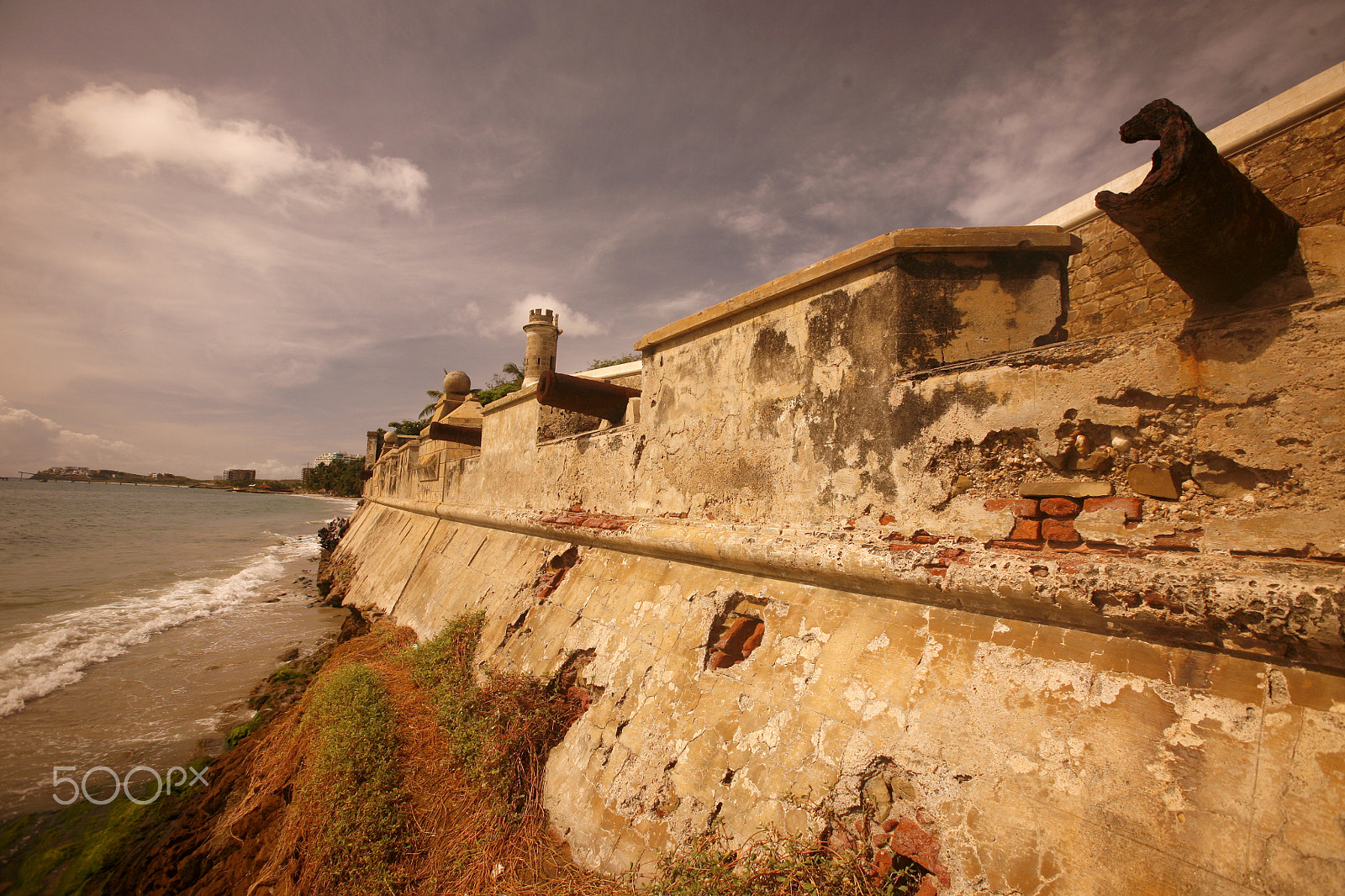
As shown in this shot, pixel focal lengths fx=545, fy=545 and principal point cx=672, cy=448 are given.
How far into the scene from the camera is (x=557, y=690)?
3.74 m

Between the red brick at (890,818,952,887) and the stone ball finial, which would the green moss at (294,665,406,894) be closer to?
the red brick at (890,818,952,887)

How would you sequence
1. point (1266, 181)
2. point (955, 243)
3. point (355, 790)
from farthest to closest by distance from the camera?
point (355, 790) < point (1266, 181) < point (955, 243)

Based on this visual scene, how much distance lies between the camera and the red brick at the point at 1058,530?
6.64 feet

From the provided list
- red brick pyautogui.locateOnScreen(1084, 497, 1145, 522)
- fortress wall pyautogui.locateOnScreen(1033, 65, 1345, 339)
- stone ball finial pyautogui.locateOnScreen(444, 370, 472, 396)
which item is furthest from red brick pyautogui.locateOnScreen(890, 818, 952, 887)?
stone ball finial pyautogui.locateOnScreen(444, 370, 472, 396)

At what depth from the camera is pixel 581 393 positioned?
493 centimetres

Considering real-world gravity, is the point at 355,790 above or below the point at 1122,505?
below

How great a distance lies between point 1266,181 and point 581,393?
451 cm

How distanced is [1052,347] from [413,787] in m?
4.31

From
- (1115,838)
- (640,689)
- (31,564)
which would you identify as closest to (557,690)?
(640,689)

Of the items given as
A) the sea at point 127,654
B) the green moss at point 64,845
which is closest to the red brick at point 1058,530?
the green moss at point 64,845

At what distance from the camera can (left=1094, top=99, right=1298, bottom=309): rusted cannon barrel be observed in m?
1.57

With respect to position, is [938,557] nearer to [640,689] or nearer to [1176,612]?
[1176,612]

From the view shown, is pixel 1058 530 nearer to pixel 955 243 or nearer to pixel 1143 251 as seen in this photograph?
pixel 955 243

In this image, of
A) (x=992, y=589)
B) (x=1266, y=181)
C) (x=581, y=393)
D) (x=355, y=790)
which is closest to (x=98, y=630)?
(x=355, y=790)
